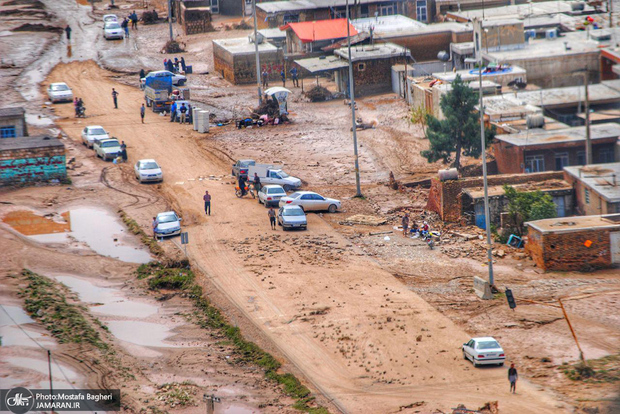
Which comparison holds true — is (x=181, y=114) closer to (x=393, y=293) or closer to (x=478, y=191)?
(x=478, y=191)

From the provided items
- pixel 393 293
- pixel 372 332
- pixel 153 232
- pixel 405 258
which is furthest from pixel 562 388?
pixel 153 232

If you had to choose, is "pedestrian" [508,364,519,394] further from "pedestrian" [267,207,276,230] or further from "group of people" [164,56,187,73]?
"group of people" [164,56,187,73]

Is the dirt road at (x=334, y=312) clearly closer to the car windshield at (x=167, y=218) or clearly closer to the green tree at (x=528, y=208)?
the car windshield at (x=167, y=218)

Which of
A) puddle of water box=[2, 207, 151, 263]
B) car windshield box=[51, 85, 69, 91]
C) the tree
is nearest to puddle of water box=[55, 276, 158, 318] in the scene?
puddle of water box=[2, 207, 151, 263]

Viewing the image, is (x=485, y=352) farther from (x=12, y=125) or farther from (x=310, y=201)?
(x=12, y=125)

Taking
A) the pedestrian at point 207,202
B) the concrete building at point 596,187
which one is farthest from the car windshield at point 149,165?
the concrete building at point 596,187

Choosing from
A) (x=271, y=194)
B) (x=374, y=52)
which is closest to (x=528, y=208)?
(x=271, y=194)
